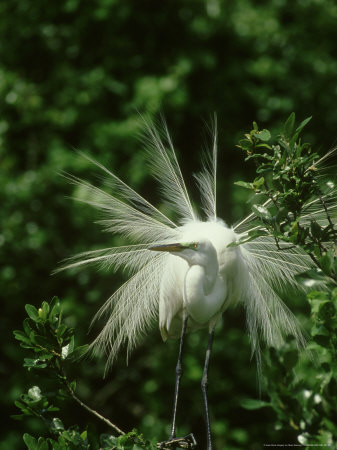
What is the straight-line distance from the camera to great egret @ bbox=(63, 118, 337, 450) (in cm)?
200

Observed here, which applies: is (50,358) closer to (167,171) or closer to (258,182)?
(258,182)

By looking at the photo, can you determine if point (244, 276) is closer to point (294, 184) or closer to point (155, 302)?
point (155, 302)

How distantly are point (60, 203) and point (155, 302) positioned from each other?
2.29m

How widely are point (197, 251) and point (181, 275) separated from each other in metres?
0.16

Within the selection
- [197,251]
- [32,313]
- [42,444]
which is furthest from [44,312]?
[197,251]

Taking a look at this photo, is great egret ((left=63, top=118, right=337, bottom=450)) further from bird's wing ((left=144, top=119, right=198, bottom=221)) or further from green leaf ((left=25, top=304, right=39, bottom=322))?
green leaf ((left=25, top=304, right=39, bottom=322))

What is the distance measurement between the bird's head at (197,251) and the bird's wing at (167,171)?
374mm

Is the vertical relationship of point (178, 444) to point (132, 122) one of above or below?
below

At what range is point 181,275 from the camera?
205 cm

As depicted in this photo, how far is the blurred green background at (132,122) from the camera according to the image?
164 inches

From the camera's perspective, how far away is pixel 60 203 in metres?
4.32

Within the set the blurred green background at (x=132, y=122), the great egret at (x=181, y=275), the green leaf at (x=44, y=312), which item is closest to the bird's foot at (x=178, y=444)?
A: the great egret at (x=181, y=275)

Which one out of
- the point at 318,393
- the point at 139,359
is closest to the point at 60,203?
the point at 139,359

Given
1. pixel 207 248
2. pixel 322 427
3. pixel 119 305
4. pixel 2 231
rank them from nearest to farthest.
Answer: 1. pixel 322 427
2. pixel 207 248
3. pixel 119 305
4. pixel 2 231
